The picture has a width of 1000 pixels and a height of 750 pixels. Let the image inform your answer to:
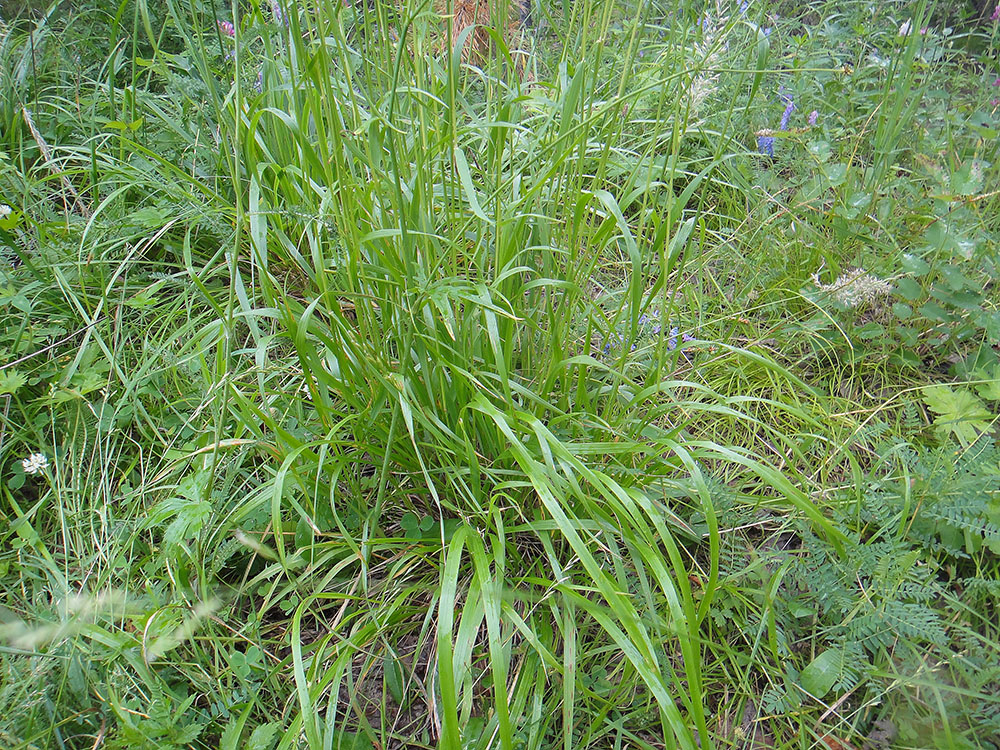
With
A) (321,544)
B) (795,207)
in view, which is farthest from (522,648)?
(795,207)

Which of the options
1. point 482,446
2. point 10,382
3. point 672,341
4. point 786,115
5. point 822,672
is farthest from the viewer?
point 786,115

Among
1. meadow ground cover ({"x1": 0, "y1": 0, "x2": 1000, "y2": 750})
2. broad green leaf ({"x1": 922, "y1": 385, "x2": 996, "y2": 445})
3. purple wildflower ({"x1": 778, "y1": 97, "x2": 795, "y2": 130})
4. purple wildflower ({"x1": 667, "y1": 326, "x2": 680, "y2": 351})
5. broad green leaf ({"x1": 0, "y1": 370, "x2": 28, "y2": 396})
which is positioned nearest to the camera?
meadow ground cover ({"x1": 0, "y1": 0, "x2": 1000, "y2": 750})

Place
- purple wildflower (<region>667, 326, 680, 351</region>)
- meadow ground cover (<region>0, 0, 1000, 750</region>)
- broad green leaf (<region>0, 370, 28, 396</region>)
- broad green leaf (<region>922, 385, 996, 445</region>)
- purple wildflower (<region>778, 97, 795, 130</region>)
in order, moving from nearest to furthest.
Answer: meadow ground cover (<region>0, 0, 1000, 750</region>), broad green leaf (<region>922, 385, 996, 445</region>), broad green leaf (<region>0, 370, 28, 396</region>), purple wildflower (<region>667, 326, 680, 351</region>), purple wildflower (<region>778, 97, 795, 130</region>)

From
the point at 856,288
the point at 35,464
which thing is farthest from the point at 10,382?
the point at 856,288

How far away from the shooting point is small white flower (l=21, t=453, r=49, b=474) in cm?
156

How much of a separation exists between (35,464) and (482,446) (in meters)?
0.99

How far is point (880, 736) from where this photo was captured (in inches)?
50.7

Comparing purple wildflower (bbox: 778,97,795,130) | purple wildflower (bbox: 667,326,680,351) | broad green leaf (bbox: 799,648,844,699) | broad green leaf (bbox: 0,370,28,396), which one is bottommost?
broad green leaf (bbox: 799,648,844,699)

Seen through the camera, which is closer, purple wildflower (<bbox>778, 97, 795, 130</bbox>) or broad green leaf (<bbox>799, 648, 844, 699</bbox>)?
broad green leaf (<bbox>799, 648, 844, 699</bbox>)

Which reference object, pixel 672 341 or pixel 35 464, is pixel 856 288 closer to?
pixel 672 341

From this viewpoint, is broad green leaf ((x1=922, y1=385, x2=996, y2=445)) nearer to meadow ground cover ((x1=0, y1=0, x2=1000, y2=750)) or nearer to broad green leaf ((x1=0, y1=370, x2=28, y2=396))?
meadow ground cover ((x1=0, y1=0, x2=1000, y2=750))

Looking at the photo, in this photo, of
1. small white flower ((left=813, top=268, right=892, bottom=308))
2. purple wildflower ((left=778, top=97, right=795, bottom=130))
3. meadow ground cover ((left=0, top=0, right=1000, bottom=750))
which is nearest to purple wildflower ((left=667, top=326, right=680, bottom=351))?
meadow ground cover ((left=0, top=0, right=1000, bottom=750))

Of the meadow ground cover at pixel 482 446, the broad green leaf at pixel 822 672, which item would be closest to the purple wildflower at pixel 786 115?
the meadow ground cover at pixel 482 446

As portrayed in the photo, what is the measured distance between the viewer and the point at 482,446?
151cm
